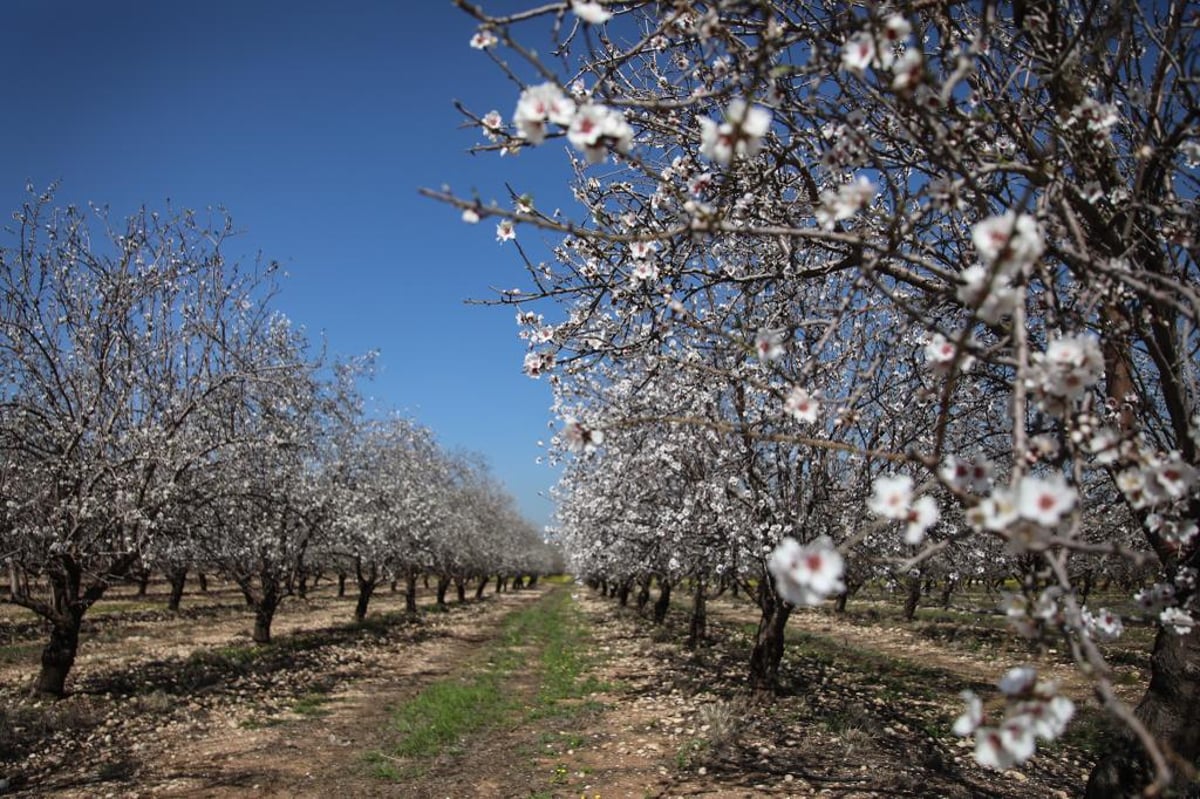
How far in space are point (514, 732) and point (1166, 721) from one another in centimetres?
855

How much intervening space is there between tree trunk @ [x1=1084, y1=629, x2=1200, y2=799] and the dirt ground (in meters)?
3.07

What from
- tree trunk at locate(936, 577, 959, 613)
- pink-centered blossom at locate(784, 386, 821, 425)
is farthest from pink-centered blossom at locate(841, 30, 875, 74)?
tree trunk at locate(936, 577, 959, 613)

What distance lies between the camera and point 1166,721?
4.23m

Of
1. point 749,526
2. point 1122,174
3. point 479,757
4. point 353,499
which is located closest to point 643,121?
point 1122,174

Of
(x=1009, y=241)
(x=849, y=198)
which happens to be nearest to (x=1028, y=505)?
(x=1009, y=241)

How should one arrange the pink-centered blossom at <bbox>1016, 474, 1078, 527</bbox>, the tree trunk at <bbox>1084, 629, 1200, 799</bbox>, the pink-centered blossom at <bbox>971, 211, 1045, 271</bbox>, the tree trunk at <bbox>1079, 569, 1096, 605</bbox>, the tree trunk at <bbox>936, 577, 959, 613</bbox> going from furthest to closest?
1. the tree trunk at <bbox>1079, 569, 1096, 605</bbox>
2. the tree trunk at <bbox>1084, 629, 1200, 799</bbox>
3. the tree trunk at <bbox>936, 577, 959, 613</bbox>
4. the pink-centered blossom at <bbox>971, 211, 1045, 271</bbox>
5. the pink-centered blossom at <bbox>1016, 474, 1078, 527</bbox>

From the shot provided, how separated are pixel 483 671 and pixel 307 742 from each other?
6993 mm

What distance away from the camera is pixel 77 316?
35.6 ft

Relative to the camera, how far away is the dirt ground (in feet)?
25.7

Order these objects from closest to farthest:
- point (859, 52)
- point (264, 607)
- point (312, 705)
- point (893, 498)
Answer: point (893, 498) < point (859, 52) < point (312, 705) < point (264, 607)

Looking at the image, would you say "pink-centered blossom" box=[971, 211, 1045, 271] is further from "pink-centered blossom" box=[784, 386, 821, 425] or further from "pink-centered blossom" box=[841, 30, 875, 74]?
"pink-centered blossom" box=[784, 386, 821, 425]

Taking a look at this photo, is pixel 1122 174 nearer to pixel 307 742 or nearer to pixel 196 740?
pixel 307 742

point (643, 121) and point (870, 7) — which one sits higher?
point (643, 121)

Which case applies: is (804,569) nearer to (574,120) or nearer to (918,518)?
(918,518)
